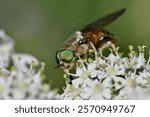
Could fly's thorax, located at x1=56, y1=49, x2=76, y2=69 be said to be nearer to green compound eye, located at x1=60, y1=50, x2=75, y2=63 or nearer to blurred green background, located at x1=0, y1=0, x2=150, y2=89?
green compound eye, located at x1=60, y1=50, x2=75, y2=63

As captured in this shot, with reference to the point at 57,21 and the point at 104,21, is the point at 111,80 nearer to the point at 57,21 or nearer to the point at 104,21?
the point at 104,21

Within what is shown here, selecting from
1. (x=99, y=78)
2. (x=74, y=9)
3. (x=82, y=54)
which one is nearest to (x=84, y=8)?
(x=74, y=9)

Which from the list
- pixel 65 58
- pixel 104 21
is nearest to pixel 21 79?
pixel 65 58

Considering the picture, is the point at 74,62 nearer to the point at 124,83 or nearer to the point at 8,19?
the point at 124,83

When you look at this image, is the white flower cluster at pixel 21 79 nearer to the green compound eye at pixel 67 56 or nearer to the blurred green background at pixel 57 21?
the green compound eye at pixel 67 56

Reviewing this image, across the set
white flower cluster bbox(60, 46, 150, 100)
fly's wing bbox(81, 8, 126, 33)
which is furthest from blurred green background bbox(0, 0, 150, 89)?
white flower cluster bbox(60, 46, 150, 100)

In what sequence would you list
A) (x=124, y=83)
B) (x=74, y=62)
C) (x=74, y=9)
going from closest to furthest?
(x=124, y=83), (x=74, y=62), (x=74, y=9)
